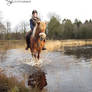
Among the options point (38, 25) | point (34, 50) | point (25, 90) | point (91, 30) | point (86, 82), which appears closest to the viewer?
point (25, 90)

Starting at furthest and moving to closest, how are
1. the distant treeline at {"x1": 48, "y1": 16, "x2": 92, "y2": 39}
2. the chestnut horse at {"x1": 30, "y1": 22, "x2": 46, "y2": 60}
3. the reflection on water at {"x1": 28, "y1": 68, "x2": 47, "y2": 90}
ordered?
the distant treeline at {"x1": 48, "y1": 16, "x2": 92, "y2": 39}
the chestnut horse at {"x1": 30, "y1": 22, "x2": 46, "y2": 60}
the reflection on water at {"x1": 28, "y1": 68, "x2": 47, "y2": 90}

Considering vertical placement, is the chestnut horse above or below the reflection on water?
above

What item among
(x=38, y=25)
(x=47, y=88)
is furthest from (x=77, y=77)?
(x=38, y=25)

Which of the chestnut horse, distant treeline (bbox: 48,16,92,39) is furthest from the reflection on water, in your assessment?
distant treeline (bbox: 48,16,92,39)

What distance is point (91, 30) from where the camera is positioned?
64938 millimetres

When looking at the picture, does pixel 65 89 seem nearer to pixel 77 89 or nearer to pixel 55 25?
pixel 77 89

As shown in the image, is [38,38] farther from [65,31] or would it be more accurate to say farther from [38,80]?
[65,31]

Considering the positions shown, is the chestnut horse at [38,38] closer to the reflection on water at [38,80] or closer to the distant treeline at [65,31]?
the reflection on water at [38,80]

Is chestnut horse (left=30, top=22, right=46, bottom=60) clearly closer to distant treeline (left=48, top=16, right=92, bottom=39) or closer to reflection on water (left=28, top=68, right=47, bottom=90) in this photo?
reflection on water (left=28, top=68, right=47, bottom=90)

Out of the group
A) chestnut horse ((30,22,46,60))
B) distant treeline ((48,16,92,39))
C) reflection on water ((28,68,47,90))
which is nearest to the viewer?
reflection on water ((28,68,47,90))

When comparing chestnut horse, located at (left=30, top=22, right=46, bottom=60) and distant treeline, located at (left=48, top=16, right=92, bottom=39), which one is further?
distant treeline, located at (left=48, top=16, right=92, bottom=39)

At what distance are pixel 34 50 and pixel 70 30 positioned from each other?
5834 centimetres

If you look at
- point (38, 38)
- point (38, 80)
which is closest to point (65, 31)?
point (38, 38)

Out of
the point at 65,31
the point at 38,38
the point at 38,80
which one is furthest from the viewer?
the point at 65,31
